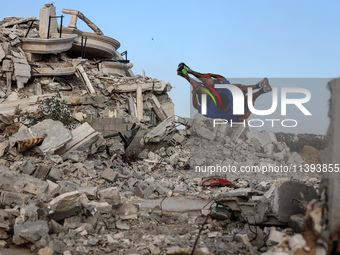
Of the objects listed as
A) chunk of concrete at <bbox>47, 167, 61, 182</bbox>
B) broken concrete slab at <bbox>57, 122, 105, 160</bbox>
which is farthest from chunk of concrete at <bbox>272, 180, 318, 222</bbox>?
broken concrete slab at <bbox>57, 122, 105, 160</bbox>

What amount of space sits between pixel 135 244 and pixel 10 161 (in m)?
6.68

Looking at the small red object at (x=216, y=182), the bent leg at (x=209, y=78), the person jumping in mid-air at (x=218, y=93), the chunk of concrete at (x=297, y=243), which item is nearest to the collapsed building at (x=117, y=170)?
the chunk of concrete at (x=297, y=243)

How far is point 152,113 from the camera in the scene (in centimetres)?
2100

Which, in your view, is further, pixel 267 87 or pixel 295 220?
pixel 267 87

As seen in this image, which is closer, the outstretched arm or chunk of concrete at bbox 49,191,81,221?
chunk of concrete at bbox 49,191,81,221

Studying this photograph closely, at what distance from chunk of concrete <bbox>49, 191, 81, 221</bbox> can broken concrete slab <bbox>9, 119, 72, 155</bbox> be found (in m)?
5.54

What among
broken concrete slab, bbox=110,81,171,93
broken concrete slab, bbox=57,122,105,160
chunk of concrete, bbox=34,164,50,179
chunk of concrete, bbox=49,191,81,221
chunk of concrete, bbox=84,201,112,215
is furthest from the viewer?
broken concrete slab, bbox=110,81,171,93

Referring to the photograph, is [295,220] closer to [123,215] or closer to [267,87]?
[123,215]

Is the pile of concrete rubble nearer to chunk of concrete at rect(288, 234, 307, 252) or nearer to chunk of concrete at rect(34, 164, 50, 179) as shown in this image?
chunk of concrete at rect(34, 164, 50, 179)

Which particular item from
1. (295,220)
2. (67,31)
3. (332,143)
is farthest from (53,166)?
(67,31)

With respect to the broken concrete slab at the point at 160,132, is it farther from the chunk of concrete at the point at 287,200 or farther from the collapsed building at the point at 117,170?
the chunk of concrete at the point at 287,200

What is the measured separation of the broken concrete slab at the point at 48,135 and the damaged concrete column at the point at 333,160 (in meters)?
9.49

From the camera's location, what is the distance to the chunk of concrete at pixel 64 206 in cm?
593

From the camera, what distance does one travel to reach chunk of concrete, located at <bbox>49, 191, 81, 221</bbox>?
593 centimetres
